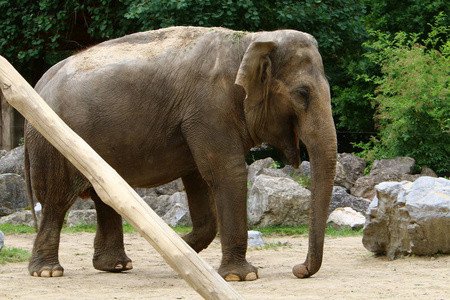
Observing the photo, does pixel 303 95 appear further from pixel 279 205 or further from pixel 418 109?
pixel 418 109

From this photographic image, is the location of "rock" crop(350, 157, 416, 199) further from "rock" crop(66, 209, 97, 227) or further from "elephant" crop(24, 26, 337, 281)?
"elephant" crop(24, 26, 337, 281)

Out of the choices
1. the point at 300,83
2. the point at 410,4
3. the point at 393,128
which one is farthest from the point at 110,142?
the point at 410,4

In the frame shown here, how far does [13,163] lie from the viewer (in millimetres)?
13031

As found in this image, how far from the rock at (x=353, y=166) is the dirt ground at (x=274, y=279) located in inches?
170

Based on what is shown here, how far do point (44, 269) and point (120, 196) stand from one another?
3426mm

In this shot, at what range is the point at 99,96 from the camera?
707 cm

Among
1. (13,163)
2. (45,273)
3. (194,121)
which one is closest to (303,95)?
(194,121)

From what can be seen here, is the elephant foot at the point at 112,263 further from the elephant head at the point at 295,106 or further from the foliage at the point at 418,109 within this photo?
the foliage at the point at 418,109

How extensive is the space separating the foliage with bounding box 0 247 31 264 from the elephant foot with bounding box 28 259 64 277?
2.50ft

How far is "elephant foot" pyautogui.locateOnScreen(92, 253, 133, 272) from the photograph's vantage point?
7.53 meters

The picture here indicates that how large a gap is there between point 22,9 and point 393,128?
311 inches

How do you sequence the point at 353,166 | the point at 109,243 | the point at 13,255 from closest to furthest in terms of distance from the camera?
Answer: the point at 109,243 < the point at 13,255 < the point at 353,166

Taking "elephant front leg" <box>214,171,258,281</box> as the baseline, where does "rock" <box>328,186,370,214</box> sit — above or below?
below

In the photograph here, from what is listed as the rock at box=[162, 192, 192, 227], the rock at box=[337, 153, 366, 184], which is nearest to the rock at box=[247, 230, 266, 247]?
the rock at box=[162, 192, 192, 227]
